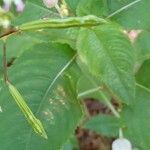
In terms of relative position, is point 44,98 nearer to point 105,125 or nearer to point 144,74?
point 144,74

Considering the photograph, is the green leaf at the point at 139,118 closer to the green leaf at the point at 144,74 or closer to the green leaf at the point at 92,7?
Result: the green leaf at the point at 144,74

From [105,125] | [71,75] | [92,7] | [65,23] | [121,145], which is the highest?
[65,23]

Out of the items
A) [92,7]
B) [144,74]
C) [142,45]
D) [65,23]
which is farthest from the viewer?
[142,45]

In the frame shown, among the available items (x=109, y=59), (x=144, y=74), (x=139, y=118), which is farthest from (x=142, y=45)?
(x=109, y=59)

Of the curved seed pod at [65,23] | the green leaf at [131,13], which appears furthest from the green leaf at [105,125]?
the curved seed pod at [65,23]

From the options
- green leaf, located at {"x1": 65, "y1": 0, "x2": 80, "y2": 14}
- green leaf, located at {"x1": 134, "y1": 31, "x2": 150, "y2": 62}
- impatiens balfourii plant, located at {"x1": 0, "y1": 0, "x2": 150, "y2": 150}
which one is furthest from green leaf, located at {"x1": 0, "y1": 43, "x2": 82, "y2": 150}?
green leaf, located at {"x1": 134, "y1": 31, "x2": 150, "y2": 62}

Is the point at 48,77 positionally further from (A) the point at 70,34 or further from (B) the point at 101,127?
(B) the point at 101,127

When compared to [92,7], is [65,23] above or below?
above
